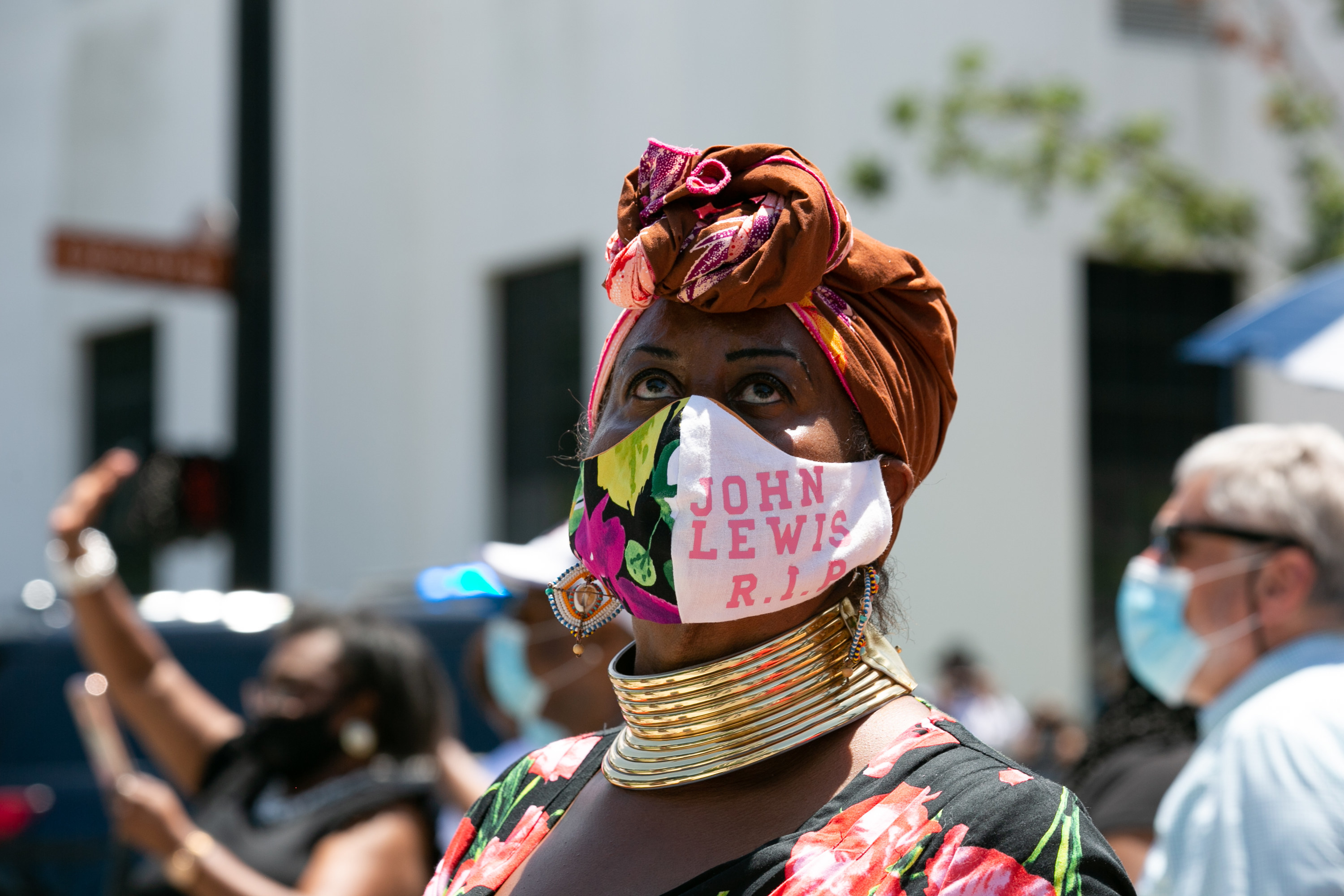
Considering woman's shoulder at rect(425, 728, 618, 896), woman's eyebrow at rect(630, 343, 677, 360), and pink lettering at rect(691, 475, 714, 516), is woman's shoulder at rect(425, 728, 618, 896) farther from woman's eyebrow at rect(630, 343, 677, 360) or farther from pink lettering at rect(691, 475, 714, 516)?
woman's eyebrow at rect(630, 343, 677, 360)

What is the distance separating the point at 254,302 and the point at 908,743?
7094 millimetres

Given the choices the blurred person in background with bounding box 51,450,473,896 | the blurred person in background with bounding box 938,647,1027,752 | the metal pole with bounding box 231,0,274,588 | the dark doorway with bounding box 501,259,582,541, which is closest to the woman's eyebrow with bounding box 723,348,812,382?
the blurred person in background with bounding box 51,450,473,896

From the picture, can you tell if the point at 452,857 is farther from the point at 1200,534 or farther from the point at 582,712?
the point at 582,712

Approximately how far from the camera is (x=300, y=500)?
14.6 metres

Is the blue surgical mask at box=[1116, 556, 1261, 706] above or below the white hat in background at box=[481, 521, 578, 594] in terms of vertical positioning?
above

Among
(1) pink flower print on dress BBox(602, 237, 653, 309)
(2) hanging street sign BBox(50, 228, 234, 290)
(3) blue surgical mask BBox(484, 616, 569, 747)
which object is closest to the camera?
(1) pink flower print on dress BBox(602, 237, 653, 309)

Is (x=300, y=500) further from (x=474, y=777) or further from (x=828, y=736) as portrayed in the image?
(x=828, y=736)

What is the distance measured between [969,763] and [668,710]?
0.35 m

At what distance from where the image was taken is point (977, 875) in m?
1.54

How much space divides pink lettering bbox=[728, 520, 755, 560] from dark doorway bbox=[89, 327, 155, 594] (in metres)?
15.2

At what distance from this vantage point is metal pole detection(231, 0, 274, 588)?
8.16 metres

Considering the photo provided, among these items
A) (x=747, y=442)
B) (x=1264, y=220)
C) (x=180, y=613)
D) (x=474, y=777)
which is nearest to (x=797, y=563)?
(x=747, y=442)

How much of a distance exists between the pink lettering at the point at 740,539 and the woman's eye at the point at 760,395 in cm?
14

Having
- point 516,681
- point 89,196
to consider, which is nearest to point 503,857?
point 516,681
